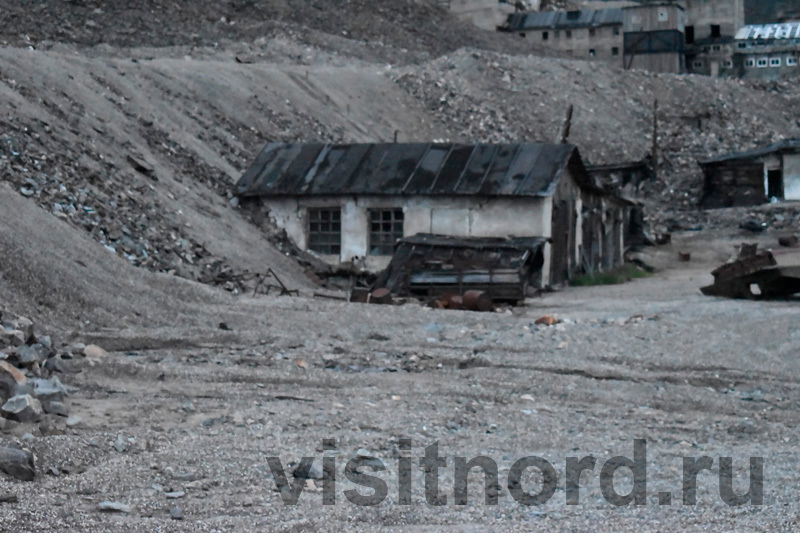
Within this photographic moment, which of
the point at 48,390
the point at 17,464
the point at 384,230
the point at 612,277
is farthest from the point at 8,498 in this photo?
the point at 612,277

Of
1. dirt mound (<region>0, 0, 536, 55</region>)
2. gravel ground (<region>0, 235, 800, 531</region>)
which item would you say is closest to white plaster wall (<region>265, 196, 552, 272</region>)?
gravel ground (<region>0, 235, 800, 531</region>)

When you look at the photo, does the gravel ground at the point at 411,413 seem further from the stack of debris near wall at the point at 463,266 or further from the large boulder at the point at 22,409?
the stack of debris near wall at the point at 463,266

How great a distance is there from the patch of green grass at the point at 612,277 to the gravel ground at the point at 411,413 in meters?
7.16

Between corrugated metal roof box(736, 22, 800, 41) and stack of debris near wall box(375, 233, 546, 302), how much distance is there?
42.7m

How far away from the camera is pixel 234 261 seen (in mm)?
20625

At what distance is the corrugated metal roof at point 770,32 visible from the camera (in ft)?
199

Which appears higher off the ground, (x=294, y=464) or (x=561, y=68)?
(x=561, y=68)

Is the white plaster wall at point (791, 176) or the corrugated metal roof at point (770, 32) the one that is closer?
the white plaster wall at point (791, 176)

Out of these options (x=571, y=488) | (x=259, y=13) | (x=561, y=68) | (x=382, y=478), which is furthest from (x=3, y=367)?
(x=259, y=13)

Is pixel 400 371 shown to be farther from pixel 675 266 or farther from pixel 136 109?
pixel 675 266

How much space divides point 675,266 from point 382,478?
2328cm

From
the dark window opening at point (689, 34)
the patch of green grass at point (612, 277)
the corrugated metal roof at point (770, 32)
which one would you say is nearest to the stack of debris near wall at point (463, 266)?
the patch of green grass at point (612, 277)

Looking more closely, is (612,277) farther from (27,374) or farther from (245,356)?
(27,374)

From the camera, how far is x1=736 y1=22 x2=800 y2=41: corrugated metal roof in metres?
60.6
